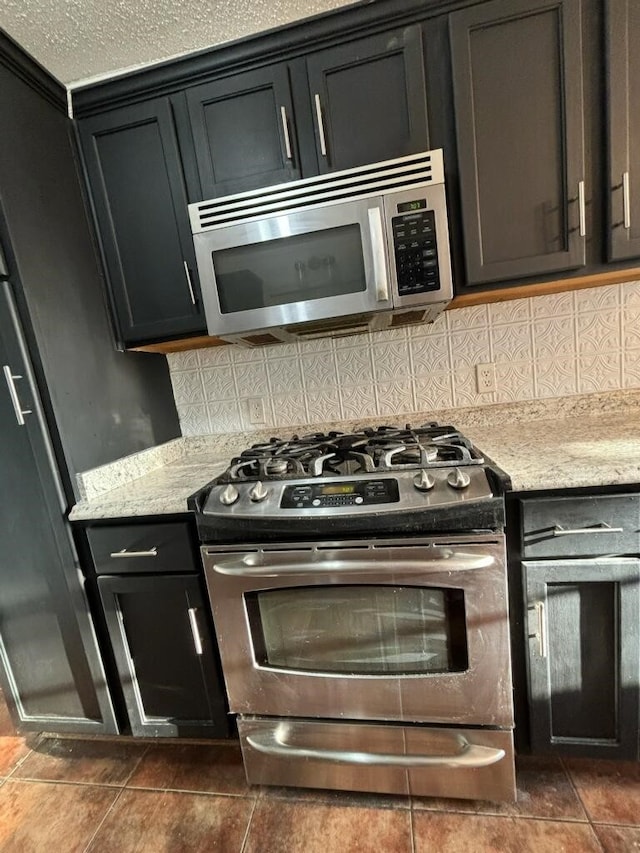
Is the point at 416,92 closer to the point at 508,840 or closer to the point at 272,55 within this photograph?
the point at 272,55

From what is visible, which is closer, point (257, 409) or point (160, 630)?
point (160, 630)

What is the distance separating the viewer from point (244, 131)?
49.7 inches

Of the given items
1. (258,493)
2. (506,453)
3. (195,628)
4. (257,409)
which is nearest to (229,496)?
(258,493)

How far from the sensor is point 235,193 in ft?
4.23

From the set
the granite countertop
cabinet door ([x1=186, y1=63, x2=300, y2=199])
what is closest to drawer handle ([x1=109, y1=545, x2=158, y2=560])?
the granite countertop

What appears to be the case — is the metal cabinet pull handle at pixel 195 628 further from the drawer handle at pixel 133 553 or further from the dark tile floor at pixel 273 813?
the dark tile floor at pixel 273 813

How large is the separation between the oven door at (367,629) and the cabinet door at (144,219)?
0.87 meters

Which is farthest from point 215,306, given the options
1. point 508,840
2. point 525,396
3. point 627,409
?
point 508,840

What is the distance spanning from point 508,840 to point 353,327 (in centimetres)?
150

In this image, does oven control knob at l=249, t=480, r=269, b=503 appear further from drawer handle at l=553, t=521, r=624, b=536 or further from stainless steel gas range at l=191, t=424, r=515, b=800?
drawer handle at l=553, t=521, r=624, b=536

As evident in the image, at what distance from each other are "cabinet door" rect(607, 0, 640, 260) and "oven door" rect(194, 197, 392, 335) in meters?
0.66

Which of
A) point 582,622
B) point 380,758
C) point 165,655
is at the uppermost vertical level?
point 582,622

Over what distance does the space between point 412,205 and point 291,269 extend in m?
0.40

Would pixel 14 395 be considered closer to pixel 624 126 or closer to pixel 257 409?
pixel 257 409
